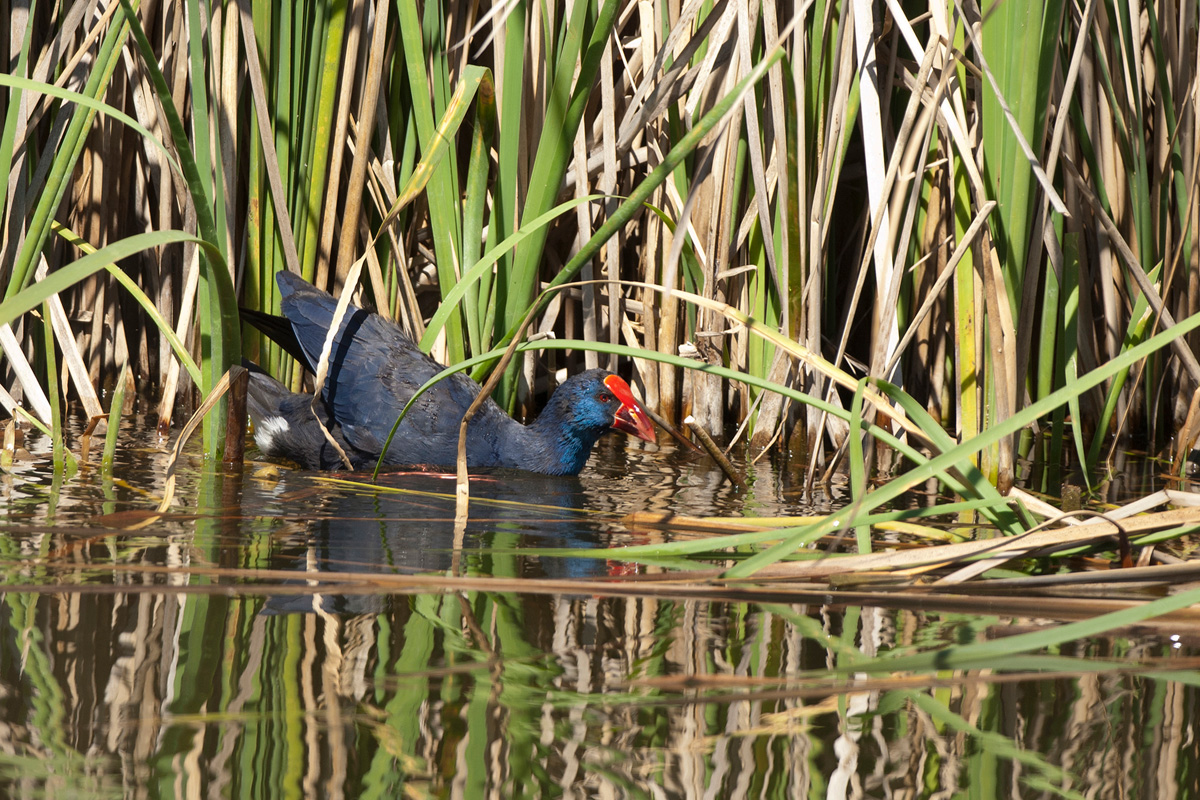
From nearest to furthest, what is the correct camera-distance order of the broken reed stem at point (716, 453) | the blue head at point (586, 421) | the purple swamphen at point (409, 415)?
1. the broken reed stem at point (716, 453)
2. the purple swamphen at point (409, 415)
3. the blue head at point (586, 421)

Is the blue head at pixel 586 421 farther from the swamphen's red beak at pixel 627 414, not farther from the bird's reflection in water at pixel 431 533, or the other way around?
the bird's reflection in water at pixel 431 533

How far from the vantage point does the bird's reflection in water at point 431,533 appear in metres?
2.29

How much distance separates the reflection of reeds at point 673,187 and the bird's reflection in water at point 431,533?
500 mm

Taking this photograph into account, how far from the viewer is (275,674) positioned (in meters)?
1.64

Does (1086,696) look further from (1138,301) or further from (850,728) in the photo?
(1138,301)

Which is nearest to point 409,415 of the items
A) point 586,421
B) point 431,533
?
point 586,421

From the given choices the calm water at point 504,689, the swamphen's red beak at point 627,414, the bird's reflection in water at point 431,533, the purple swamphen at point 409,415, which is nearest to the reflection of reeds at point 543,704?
the calm water at point 504,689

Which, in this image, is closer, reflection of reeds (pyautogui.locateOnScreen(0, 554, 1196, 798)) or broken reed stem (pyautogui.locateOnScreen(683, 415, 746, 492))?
reflection of reeds (pyautogui.locateOnScreen(0, 554, 1196, 798))

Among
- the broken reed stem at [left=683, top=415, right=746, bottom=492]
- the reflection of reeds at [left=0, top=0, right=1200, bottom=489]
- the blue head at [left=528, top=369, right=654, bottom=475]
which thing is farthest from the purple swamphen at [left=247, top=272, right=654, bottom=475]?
the broken reed stem at [left=683, top=415, right=746, bottom=492]

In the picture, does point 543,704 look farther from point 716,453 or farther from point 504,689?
point 716,453

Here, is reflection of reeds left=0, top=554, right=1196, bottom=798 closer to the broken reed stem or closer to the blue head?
the broken reed stem

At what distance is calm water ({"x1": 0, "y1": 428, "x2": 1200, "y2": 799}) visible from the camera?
137cm

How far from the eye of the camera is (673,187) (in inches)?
157

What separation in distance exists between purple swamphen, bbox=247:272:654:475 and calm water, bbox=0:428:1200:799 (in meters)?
1.46
